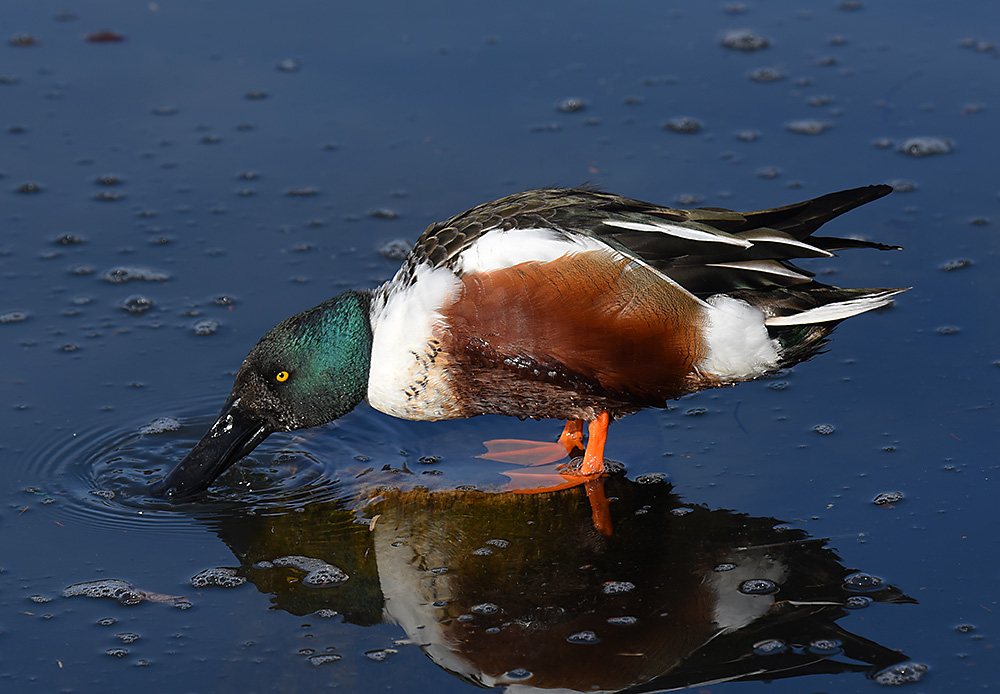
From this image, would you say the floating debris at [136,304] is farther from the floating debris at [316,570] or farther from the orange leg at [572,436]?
the orange leg at [572,436]

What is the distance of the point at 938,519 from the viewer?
3.90 meters

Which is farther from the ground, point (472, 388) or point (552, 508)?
point (472, 388)

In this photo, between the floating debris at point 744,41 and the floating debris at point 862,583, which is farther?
the floating debris at point 744,41

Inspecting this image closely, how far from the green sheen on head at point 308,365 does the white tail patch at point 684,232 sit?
0.98 metres

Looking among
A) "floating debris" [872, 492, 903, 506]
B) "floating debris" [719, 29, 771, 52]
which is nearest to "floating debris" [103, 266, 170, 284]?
"floating debris" [872, 492, 903, 506]

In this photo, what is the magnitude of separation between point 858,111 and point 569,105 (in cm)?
150

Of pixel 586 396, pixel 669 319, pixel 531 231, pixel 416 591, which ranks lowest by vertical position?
pixel 416 591

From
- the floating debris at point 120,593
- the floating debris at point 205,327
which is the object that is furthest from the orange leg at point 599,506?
the floating debris at point 205,327

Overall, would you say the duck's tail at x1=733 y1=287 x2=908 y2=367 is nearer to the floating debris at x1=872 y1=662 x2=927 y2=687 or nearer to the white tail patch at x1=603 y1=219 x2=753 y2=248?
the white tail patch at x1=603 y1=219 x2=753 y2=248

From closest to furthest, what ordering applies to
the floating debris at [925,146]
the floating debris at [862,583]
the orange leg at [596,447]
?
the floating debris at [862,583], the orange leg at [596,447], the floating debris at [925,146]

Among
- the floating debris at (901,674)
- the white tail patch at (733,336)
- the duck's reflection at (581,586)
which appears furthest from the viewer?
the white tail patch at (733,336)

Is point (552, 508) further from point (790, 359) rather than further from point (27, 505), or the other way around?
point (27, 505)

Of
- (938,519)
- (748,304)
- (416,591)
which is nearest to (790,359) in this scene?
(748,304)

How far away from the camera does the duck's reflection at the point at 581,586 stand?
337 centimetres
